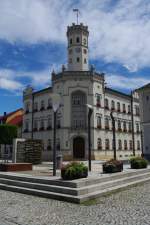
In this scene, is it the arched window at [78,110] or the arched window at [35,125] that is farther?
the arched window at [35,125]

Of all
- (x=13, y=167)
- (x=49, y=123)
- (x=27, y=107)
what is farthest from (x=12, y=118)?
(x=13, y=167)

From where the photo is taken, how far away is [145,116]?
29828mm

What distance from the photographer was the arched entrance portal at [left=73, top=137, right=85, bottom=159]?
134ft

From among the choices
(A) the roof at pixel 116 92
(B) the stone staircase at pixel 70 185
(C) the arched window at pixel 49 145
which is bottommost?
(B) the stone staircase at pixel 70 185

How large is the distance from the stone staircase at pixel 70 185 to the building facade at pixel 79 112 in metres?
27.6

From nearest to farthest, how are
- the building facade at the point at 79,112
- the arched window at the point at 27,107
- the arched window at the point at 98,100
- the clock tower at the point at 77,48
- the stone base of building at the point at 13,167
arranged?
1. the stone base of building at the point at 13,167
2. the building facade at the point at 79,112
3. the arched window at the point at 98,100
4. the clock tower at the point at 77,48
5. the arched window at the point at 27,107

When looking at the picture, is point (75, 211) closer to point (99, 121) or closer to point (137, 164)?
point (137, 164)

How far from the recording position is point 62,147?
1606 inches

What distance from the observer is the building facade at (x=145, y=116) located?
29.2 m

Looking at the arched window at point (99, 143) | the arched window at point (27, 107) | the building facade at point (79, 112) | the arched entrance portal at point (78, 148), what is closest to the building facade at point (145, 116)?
the building facade at point (79, 112)

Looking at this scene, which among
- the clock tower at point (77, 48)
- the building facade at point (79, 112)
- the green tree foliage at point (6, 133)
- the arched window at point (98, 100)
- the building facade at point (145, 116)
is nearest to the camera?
the building facade at point (145, 116)

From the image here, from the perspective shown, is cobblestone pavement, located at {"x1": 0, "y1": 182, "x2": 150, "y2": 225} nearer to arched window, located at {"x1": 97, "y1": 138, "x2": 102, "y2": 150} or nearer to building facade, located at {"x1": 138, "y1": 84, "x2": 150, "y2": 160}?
building facade, located at {"x1": 138, "y1": 84, "x2": 150, "y2": 160}

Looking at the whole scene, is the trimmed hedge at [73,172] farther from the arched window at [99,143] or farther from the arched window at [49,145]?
the arched window at [49,145]

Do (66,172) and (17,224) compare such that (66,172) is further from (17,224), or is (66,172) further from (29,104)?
(29,104)
